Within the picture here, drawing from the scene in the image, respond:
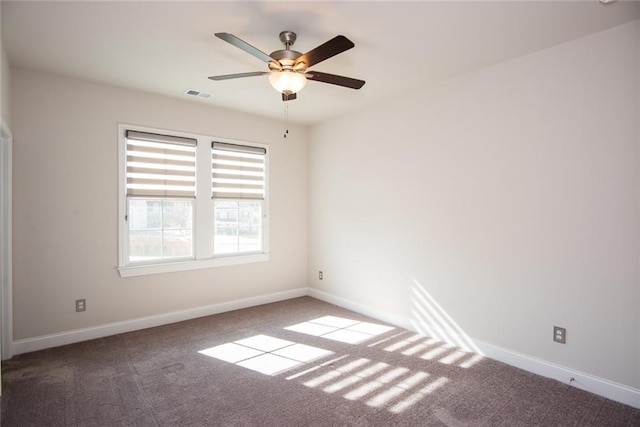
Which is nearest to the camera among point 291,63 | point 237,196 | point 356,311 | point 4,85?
point 291,63

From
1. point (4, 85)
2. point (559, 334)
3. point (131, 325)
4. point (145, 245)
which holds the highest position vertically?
point (4, 85)

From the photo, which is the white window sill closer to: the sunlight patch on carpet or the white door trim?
the white door trim

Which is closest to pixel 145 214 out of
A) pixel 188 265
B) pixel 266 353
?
pixel 188 265

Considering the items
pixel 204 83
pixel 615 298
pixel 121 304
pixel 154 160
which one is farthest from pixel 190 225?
pixel 615 298

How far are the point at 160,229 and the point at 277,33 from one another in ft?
8.87

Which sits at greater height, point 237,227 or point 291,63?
point 291,63

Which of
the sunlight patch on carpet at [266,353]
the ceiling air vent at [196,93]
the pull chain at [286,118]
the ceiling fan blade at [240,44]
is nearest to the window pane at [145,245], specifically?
the sunlight patch on carpet at [266,353]

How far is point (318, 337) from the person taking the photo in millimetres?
3750

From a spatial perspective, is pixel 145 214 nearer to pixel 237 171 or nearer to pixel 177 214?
pixel 177 214

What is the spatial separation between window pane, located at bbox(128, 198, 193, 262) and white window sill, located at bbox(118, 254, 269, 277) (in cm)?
11

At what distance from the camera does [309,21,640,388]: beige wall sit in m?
2.55

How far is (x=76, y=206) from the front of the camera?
3.59 m

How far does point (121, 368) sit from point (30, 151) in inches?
89.3

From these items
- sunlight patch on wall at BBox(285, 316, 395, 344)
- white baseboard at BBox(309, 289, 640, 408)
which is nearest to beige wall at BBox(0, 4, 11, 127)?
sunlight patch on wall at BBox(285, 316, 395, 344)
